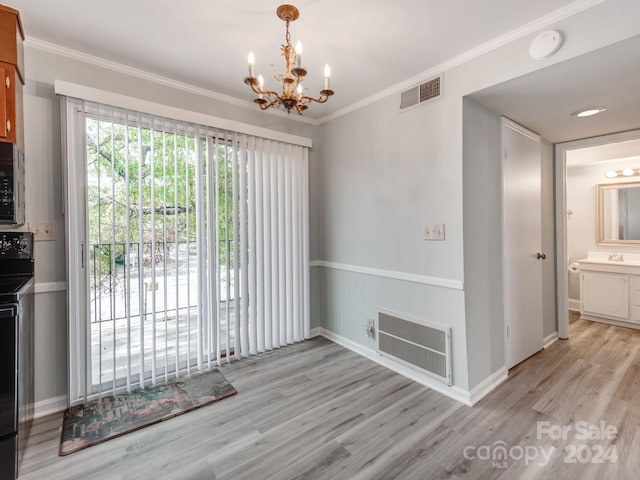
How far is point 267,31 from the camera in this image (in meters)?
1.97

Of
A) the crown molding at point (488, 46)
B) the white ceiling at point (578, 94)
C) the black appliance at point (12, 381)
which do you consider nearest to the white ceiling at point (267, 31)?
the crown molding at point (488, 46)

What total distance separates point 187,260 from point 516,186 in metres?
3.12

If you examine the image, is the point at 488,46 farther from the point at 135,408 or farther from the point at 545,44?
the point at 135,408

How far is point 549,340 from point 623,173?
108 inches

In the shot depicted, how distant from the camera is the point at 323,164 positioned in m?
3.57

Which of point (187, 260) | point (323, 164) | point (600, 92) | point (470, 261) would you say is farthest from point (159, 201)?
point (600, 92)

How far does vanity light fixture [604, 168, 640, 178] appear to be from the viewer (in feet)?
13.2

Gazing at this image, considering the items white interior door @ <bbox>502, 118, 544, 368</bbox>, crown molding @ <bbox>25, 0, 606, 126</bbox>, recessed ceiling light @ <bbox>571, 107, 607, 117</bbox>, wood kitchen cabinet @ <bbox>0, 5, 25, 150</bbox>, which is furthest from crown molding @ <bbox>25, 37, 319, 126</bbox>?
recessed ceiling light @ <bbox>571, 107, 607, 117</bbox>

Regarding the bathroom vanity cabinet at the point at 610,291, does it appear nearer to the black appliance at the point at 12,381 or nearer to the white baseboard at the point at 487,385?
the white baseboard at the point at 487,385

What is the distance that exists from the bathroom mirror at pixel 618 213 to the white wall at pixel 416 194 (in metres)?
2.05

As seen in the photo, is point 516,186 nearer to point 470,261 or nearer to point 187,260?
point 470,261

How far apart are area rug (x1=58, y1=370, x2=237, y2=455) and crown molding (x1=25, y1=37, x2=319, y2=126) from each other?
2.60 m

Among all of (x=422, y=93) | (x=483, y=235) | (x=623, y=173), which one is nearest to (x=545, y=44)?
(x=422, y=93)

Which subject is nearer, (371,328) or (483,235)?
(483,235)
